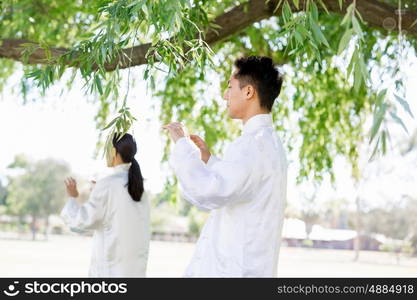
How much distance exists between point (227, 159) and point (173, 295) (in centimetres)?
62

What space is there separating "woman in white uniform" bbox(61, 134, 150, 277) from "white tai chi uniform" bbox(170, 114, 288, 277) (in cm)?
143

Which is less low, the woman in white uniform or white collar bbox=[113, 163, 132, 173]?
white collar bbox=[113, 163, 132, 173]

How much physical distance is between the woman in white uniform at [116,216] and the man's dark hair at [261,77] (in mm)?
1371

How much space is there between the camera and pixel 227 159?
6.38 ft

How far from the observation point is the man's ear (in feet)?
6.77

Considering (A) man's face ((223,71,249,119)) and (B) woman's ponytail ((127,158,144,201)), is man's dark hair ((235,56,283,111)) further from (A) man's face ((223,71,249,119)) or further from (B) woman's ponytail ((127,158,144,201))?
(B) woman's ponytail ((127,158,144,201))

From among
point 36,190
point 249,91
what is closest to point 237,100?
point 249,91

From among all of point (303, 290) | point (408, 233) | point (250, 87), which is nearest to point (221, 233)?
point (250, 87)

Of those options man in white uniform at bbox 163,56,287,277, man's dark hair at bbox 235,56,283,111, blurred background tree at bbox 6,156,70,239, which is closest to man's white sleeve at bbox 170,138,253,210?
man in white uniform at bbox 163,56,287,277

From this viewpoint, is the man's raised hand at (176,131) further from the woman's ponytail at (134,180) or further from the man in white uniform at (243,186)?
the woman's ponytail at (134,180)

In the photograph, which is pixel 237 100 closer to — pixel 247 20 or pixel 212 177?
pixel 212 177

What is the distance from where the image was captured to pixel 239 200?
1.94m

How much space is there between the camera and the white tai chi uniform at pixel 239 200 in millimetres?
1877

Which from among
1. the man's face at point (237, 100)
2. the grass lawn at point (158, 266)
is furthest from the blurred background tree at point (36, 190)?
the man's face at point (237, 100)
